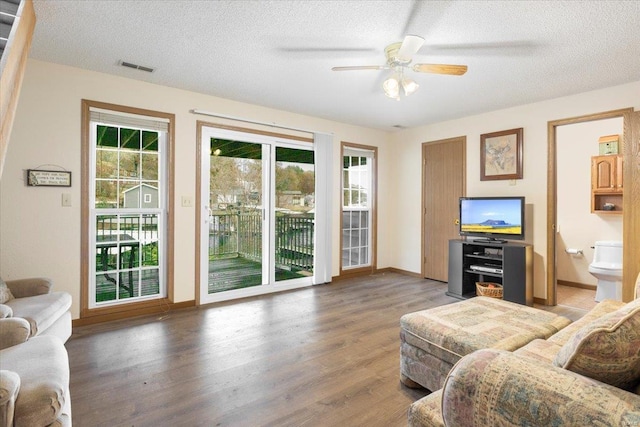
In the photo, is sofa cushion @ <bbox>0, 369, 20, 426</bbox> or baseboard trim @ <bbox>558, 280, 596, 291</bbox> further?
baseboard trim @ <bbox>558, 280, 596, 291</bbox>

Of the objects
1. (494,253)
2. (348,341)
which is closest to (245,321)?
(348,341)

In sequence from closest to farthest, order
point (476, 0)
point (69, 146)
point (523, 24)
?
point (476, 0) → point (523, 24) → point (69, 146)

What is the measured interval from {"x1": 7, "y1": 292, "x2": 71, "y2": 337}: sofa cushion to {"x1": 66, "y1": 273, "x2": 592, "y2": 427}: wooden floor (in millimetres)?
392

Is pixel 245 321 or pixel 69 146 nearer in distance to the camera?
pixel 69 146

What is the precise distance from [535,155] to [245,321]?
13.0ft

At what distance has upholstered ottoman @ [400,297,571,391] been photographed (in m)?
1.85

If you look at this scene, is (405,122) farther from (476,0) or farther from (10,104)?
(10,104)

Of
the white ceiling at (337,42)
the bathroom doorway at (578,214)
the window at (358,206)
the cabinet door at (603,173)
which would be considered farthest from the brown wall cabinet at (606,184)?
the window at (358,206)

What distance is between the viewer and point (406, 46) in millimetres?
2326

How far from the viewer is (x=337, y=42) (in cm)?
259

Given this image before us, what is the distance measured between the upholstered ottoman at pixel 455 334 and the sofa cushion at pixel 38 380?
1.84 m

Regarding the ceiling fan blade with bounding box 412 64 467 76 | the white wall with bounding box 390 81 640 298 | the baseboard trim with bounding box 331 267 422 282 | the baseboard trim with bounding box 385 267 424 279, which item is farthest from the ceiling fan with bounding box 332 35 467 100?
the baseboard trim with bounding box 385 267 424 279

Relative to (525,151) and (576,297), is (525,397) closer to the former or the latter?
(525,151)

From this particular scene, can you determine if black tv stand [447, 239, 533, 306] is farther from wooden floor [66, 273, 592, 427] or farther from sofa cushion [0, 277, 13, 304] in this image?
sofa cushion [0, 277, 13, 304]
